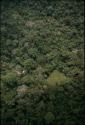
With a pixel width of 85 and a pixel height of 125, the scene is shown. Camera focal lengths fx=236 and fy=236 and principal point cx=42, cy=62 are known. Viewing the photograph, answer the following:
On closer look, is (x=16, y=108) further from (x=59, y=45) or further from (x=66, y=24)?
(x=66, y=24)

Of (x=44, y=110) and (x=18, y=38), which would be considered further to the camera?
(x=18, y=38)

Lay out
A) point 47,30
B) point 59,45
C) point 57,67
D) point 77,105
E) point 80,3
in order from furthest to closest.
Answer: point 80,3, point 47,30, point 59,45, point 57,67, point 77,105

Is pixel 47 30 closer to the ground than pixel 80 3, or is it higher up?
closer to the ground

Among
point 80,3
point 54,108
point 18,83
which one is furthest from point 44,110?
point 80,3

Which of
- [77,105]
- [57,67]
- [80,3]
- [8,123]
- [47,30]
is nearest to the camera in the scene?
[8,123]

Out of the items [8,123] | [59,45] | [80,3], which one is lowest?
[8,123]

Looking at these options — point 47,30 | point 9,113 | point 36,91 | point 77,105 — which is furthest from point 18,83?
point 47,30

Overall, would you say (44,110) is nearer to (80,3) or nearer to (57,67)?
(57,67)
